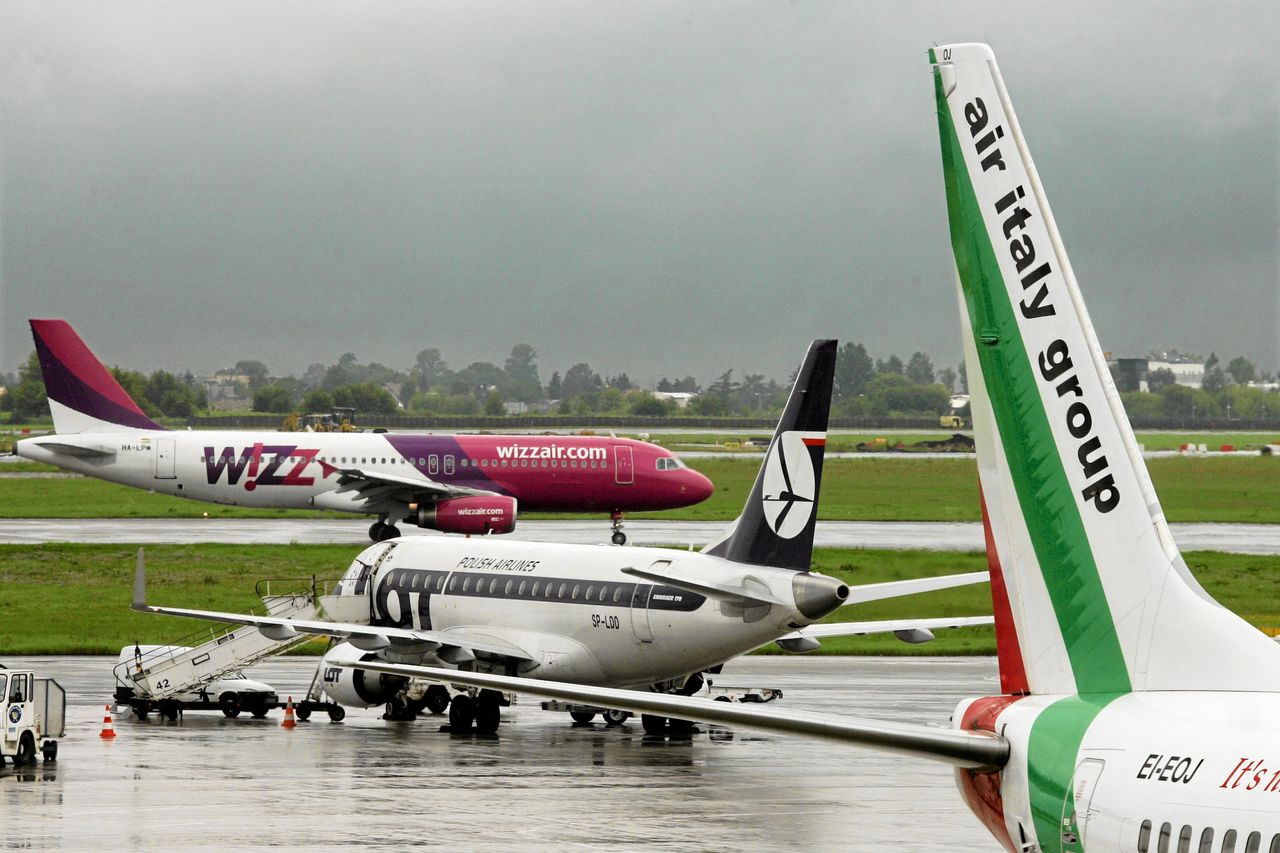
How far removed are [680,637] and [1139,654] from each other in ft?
65.8

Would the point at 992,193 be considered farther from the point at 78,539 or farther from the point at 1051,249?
the point at 78,539

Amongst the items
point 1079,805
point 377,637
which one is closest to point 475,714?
point 377,637

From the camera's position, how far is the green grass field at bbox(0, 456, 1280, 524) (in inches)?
3123

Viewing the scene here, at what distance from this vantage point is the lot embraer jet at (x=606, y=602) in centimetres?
2650

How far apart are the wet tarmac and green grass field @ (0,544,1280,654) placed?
1038 centimetres

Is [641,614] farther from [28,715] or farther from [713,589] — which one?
[28,715]

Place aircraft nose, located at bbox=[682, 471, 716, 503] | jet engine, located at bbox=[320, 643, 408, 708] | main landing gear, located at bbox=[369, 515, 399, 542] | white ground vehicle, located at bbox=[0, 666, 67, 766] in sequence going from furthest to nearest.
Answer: aircraft nose, located at bbox=[682, 471, 716, 503] < main landing gear, located at bbox=[369, 515, 399, 542] < jet engine, located at bbox=[320, 643, 408, 708] < white ground vehicle, located at bbox=[0, 666, 67, 766]

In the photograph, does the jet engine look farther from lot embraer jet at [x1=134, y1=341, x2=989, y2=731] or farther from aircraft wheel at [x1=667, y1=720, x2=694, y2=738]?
aircraft wheel at [x1=667, y1=720, x2=694, y2=738]

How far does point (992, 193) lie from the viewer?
7.85 m

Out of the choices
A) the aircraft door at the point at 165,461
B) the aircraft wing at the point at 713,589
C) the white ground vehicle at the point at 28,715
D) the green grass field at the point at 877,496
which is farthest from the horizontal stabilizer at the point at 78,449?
the aircraft wing at the point at 713,589

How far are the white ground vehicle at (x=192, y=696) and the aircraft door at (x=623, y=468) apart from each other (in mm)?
28661

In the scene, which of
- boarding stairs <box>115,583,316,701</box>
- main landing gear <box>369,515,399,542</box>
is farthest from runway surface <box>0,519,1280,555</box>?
boarding stairs <box>115,583,316,701</box>

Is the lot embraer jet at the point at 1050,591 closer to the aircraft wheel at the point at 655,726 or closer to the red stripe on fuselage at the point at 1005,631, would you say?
the red stripe on fuselage at the point at 1005,631

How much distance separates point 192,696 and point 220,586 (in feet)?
54.2
